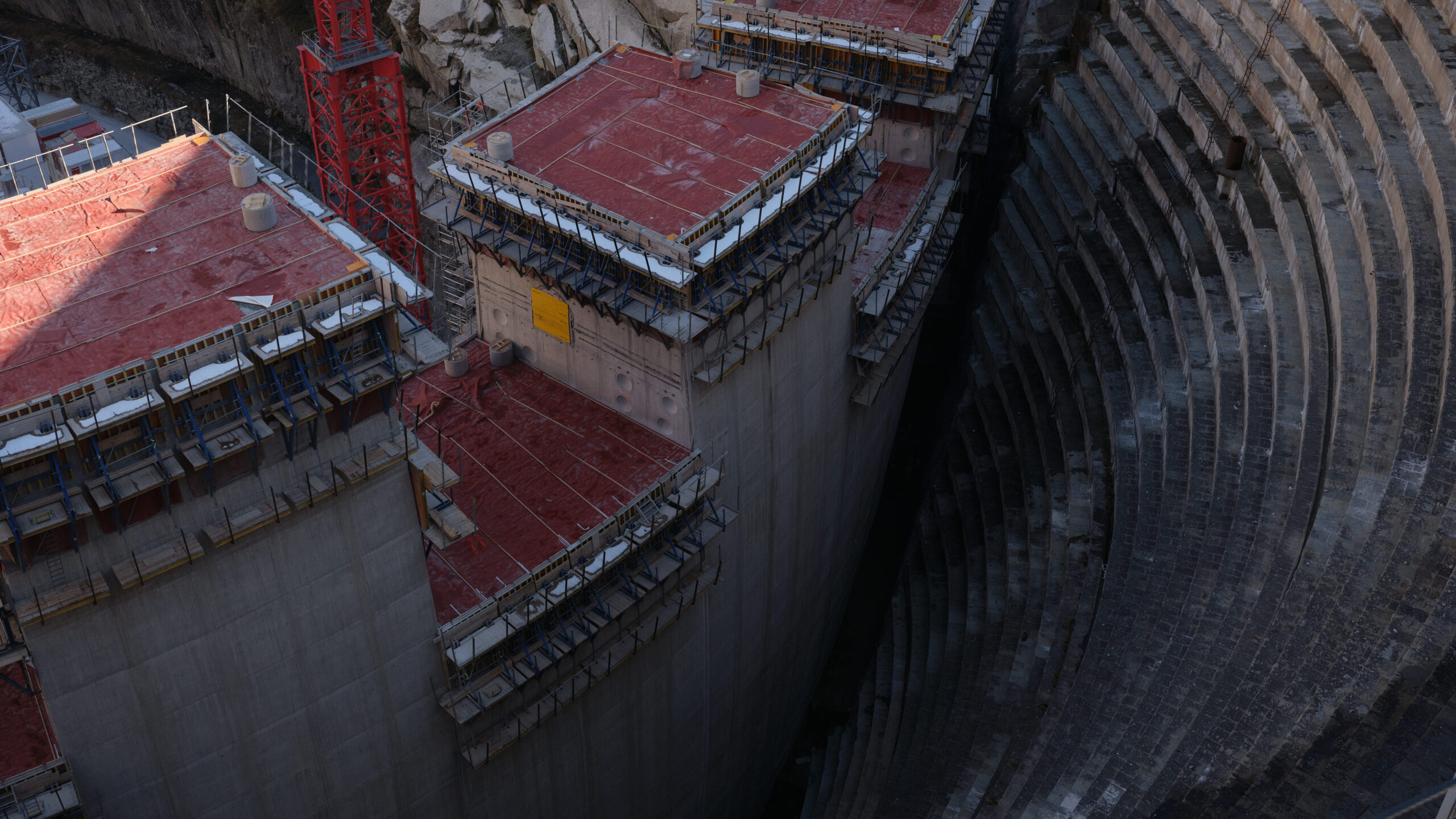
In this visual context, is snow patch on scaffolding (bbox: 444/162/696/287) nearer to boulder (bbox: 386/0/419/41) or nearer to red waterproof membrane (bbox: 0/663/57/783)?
red waterproof membrane (bbox: 0/663/57/783)

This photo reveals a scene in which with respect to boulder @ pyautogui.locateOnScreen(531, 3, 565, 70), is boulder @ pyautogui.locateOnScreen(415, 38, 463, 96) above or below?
below

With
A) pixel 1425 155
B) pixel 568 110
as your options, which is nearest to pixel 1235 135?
pixel 1425 155

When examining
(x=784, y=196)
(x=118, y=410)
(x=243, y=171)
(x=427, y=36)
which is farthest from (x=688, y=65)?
(x=427, y=36)

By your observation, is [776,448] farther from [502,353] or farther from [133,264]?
[133,264]

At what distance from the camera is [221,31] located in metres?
111

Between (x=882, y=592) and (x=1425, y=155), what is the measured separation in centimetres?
3290

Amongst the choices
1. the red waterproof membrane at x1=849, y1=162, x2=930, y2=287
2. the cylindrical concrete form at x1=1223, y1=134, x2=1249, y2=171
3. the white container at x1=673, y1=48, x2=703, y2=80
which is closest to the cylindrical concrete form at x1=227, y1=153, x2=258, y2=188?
the white container at x1=673, y1=48, x2=703, y2=80

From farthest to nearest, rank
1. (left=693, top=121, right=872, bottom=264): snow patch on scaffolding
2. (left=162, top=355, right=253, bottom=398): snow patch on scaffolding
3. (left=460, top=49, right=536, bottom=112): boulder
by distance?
(left=460, top=49, right=536, bottom=112): boulder → (left=693, top=121, right=872, bottom=264): snow patch on scaffolding → (left=162, top=355, right=253, bottom=398): snow patch on scaffolding

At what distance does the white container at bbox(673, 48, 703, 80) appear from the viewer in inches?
1884

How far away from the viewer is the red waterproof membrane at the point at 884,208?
53.1 m

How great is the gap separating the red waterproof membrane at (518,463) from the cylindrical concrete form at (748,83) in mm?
12985

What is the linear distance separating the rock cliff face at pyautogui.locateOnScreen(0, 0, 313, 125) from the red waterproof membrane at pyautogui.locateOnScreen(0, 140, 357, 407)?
72.7 meters

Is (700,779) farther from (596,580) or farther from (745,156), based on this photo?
(745,156)

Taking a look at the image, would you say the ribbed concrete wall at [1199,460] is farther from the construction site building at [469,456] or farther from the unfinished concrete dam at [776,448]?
the construction site building at [469,456]
